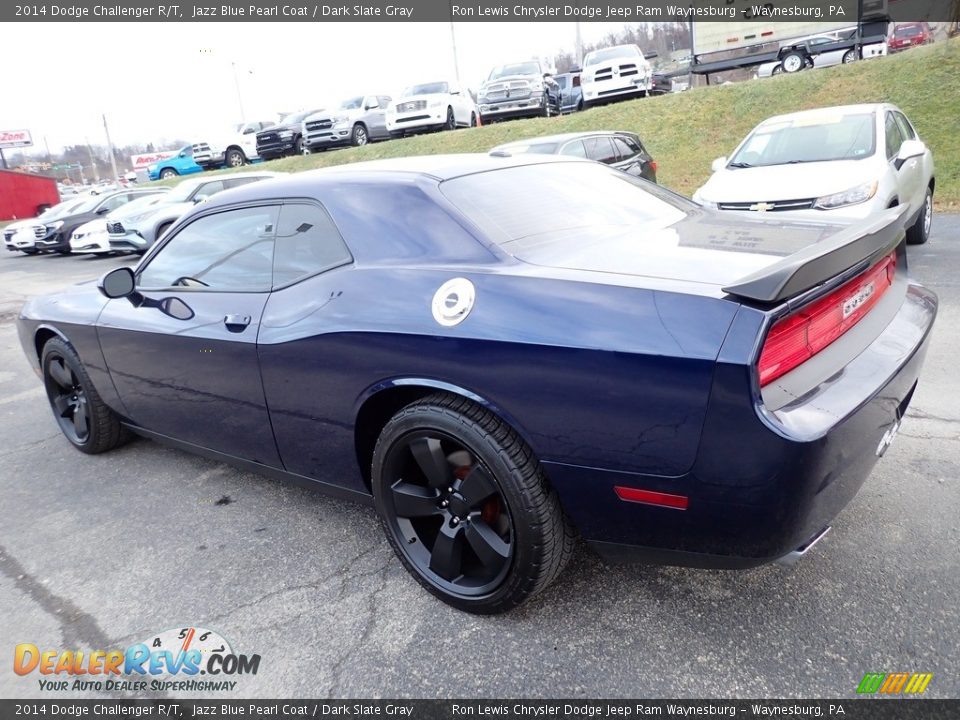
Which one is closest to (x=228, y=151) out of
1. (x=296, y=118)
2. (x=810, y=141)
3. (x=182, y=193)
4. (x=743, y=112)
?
(x=296, y=118)

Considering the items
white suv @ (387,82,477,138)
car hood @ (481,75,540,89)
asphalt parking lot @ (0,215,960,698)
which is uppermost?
car hood @ (481,75,540,89)

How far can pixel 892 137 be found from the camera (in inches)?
280

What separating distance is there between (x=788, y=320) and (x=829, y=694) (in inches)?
41.7

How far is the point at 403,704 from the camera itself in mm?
2039

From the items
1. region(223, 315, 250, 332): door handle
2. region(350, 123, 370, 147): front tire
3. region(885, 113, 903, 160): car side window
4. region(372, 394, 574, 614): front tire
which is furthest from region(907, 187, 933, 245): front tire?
region(350, 123, 370, 147): front tire

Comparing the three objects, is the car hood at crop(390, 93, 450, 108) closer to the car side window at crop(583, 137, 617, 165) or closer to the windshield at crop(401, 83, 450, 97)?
the windshield at crop(401, 83, 450, 97)

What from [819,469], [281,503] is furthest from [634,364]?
[281,503]

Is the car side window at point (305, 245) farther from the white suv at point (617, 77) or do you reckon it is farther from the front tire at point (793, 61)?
the front tire at point (793, 61)

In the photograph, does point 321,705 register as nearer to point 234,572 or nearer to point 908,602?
point 234,572

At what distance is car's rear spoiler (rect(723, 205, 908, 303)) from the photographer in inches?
69.0

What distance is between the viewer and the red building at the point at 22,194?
30875 millimetres

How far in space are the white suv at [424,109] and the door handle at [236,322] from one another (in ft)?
57.3

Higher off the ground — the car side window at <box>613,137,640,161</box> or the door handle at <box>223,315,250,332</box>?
the car side window at <box>613,137,640,161</box>

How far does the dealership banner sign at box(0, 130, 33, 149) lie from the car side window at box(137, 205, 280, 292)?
72.4m
